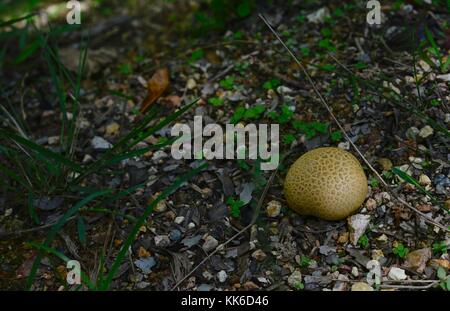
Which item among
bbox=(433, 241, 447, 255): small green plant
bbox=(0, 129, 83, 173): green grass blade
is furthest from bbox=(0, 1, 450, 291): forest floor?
bbox=(0, 129, 83, 173): green grass blade

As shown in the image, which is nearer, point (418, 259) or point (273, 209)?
point (418, 259)

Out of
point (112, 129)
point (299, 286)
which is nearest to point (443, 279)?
Result: point (299, 286)

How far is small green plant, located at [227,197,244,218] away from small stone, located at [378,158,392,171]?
60 cm

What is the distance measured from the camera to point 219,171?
7.79ft

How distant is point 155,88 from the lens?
2.77m

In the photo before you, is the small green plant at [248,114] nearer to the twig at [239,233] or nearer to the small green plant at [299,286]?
the twig at [239,233]

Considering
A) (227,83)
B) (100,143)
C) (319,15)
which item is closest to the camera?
(100,143)

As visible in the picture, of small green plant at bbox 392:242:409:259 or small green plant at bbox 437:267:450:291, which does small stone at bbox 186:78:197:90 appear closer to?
small green plant at bbox 392:242:409:259

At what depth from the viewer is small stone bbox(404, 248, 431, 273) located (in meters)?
1.95

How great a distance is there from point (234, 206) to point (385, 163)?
2.12 ft

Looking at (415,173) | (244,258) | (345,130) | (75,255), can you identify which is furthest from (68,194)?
(415,173)

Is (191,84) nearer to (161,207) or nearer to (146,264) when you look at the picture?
(161,207)

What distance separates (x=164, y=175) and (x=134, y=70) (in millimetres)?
831
